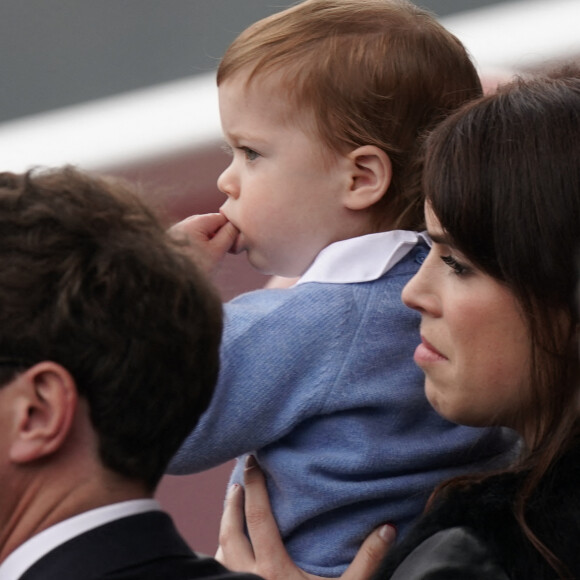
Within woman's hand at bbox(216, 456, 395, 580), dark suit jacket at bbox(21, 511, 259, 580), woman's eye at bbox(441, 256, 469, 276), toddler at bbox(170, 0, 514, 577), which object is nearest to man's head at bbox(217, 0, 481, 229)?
toddler at bbox(170, 0, 514, 577)

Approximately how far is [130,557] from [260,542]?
534 millimetres

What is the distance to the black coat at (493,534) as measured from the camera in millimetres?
1445

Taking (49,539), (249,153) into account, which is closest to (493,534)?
(49,539)

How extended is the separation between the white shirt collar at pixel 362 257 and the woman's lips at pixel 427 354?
214 mm

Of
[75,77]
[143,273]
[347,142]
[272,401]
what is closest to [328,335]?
[272,401]

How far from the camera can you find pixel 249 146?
6.51 feet

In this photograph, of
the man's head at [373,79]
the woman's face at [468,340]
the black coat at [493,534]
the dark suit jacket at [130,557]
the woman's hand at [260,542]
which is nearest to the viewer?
the dark suit jacket at [130,557]

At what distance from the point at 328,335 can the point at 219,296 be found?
0.34 meters

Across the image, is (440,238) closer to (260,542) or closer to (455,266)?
(455,266)

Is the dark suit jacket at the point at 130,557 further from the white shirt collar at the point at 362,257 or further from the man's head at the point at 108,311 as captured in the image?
the white shirt collar at the point at 362,257

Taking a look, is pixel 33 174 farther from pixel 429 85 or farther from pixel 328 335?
pixel 429 85

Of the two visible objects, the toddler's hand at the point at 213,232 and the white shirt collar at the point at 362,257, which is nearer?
the white shirt collar at the point at 362,257

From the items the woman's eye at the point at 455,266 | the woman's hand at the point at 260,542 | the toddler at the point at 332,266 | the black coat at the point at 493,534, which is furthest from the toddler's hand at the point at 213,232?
the black coat at the point at 493,534

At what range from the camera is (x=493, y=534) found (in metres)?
1.48
